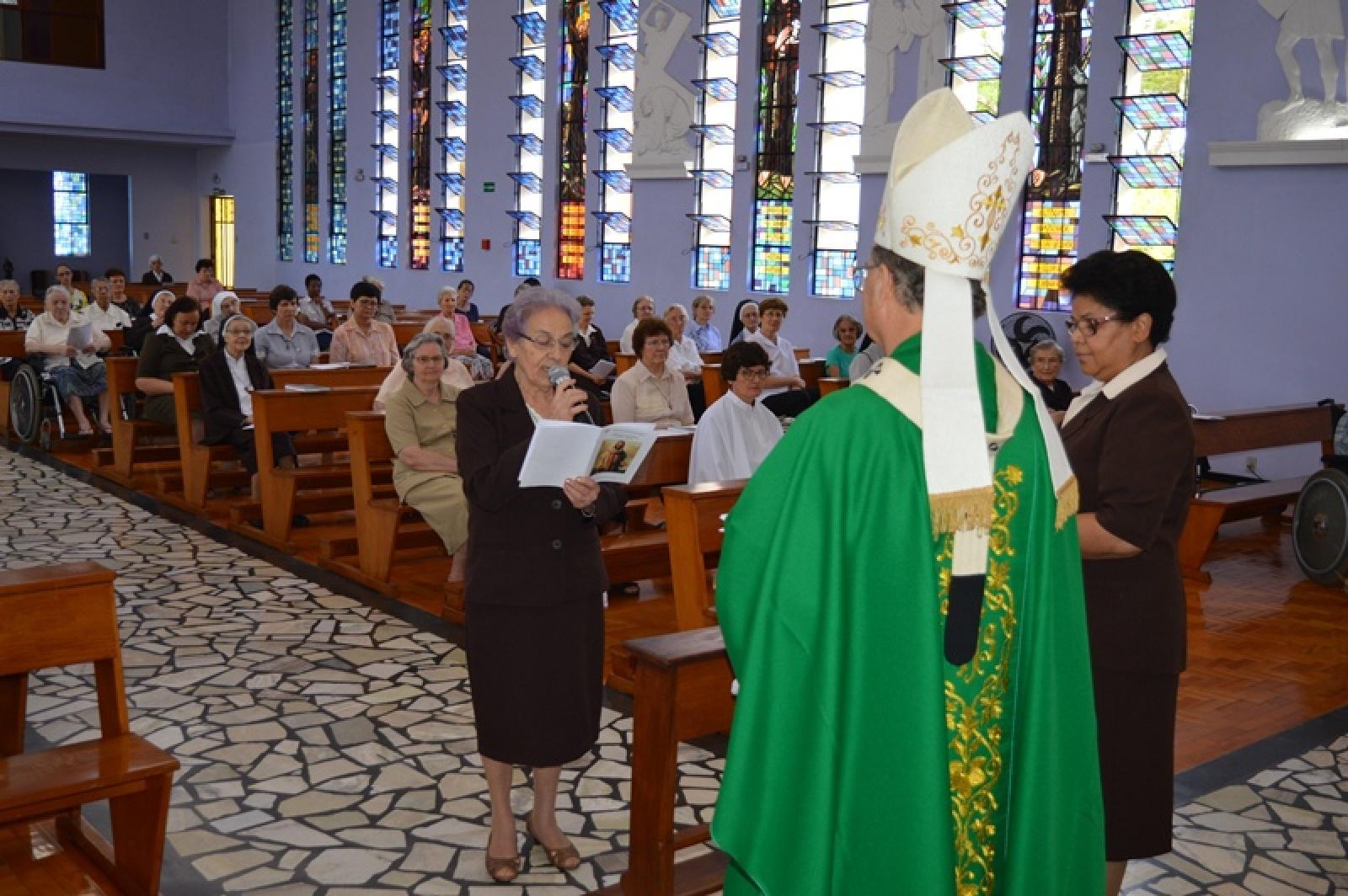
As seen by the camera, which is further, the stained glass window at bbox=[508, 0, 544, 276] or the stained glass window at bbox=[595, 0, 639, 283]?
the stained glass window at bbox=[508, 0, 544, 276]

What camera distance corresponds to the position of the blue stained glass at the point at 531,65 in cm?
1656

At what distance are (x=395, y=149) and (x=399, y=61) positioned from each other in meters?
1.24

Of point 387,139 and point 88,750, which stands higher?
point 387,139

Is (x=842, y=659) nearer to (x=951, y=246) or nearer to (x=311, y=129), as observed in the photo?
(x=951, y=246)

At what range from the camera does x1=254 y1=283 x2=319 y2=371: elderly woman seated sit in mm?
8930

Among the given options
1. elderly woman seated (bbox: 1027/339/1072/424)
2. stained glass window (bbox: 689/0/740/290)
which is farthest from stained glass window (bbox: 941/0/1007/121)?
elderly woman seated (bbox: 1027/339/1072/424)

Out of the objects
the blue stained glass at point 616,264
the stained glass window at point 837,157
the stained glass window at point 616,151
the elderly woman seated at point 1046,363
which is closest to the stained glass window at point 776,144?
the stained glass window at point 837,157

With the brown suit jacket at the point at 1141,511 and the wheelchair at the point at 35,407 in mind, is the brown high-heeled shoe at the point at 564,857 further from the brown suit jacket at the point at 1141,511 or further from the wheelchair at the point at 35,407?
the wheelchair at the point at 35,407

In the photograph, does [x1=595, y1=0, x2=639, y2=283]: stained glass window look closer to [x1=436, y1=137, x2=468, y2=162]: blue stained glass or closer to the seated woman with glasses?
[x1=436, y1=137, x2=468, y2=162]: blue stained glass

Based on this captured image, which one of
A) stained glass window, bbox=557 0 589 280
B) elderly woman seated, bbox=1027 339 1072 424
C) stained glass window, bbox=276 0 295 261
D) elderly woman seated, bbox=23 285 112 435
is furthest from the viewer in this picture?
stained glass window, bbox=276 0 295 261

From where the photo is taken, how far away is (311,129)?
69.5 feet

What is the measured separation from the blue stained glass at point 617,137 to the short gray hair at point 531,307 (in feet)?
41.4

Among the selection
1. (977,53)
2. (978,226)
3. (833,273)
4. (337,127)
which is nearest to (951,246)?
(978,226)

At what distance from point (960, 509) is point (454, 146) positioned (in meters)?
17.2
